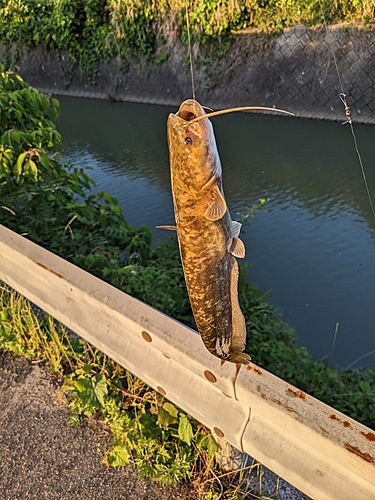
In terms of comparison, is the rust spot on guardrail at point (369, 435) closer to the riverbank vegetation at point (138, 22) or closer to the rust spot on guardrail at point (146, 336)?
the rust spot on guardrail at point (146, 336)

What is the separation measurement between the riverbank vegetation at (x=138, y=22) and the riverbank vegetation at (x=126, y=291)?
4.83m

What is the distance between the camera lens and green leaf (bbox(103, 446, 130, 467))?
2199mm

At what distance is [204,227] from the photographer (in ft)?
4.16

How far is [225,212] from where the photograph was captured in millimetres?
1286

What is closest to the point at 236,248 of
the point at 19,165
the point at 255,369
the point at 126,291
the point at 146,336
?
the point at 255,369

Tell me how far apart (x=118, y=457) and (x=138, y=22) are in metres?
14.8

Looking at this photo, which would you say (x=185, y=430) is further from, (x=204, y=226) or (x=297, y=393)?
(x=204, y=226)

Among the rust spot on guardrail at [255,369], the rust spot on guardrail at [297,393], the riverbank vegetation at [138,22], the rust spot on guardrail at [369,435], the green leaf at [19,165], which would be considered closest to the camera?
the rust spot on guardrail at [369,435]

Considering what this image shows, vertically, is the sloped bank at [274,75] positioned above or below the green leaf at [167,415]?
above

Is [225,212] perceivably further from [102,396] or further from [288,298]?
[288,298]

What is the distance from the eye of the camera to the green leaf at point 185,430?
2143mm

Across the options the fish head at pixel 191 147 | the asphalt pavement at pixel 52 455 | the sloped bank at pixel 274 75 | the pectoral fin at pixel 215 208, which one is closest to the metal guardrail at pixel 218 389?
the asphalt pavement at pixel 52 455

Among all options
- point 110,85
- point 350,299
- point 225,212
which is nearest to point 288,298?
point 350,299

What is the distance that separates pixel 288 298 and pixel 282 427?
3.31 meters
